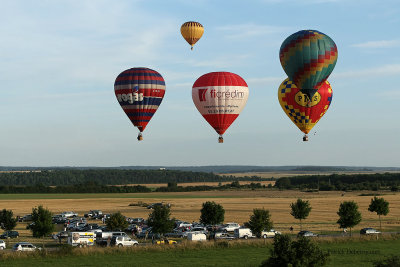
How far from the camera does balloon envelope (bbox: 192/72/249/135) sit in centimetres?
7350

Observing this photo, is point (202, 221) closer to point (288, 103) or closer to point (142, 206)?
point (288, 103)

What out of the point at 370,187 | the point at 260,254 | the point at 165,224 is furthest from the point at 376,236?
the point at 370,187

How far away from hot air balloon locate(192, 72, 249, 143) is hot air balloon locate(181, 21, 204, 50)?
47.1 ft

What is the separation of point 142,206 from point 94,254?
2791 inches

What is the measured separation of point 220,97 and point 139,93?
9.50m

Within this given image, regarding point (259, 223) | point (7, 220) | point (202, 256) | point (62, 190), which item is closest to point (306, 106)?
point (259, 223)

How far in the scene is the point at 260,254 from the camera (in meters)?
55.7

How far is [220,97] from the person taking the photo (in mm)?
73438

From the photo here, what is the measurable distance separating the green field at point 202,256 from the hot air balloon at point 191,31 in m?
35.6

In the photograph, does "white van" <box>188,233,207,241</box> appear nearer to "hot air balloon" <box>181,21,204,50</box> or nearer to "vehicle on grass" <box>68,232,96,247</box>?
"vehicle on grass" <box>68,232,96,247</box>

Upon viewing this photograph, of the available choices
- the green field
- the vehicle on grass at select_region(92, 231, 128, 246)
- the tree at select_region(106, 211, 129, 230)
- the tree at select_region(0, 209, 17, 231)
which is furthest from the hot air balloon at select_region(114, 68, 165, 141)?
Result: the green field

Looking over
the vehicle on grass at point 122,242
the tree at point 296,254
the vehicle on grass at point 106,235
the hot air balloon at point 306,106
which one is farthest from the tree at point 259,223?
the tree at point 296,254

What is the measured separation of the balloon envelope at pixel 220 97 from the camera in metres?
73.5

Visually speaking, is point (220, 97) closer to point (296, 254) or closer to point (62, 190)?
point (296, 254)
